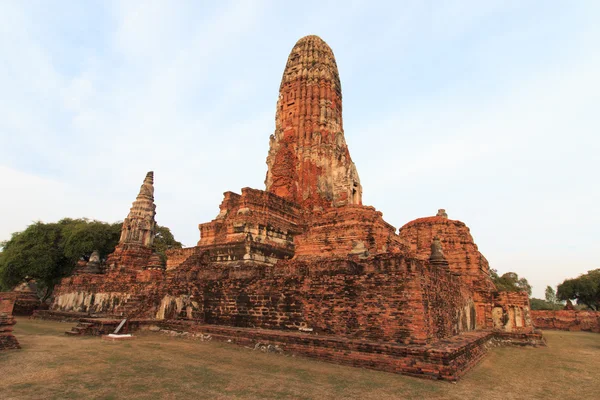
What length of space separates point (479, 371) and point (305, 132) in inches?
605

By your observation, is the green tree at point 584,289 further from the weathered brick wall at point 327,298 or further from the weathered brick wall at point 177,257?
the weathered brick wall at point 177,257

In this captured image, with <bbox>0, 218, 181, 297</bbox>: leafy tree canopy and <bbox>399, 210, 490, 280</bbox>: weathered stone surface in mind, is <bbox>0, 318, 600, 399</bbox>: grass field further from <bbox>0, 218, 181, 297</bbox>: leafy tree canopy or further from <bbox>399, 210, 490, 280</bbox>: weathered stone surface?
<bbox>0, 218, 181, 297</bbox>: leafy tree canopy

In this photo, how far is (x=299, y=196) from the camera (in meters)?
19.8

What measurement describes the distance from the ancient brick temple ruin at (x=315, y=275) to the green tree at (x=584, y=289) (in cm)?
3165

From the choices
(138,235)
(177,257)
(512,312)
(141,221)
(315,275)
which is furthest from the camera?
(141,221)

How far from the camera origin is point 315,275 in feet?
31.7

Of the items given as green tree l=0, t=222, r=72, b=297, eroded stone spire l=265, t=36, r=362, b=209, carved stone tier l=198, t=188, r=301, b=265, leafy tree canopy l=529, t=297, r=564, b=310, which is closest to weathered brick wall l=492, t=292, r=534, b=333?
eroded stone spire l=265, t=36, r=362, b=209

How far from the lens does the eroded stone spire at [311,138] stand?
19875 mm

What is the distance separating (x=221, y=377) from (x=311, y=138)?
1597 centimetres

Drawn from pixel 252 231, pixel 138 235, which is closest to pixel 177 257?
pixel 252 231

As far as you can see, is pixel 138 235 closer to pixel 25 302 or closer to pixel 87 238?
pixel 25 302

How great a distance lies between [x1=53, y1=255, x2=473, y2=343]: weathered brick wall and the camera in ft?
26.8

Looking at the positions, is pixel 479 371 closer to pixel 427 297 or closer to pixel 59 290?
pixel 427 297

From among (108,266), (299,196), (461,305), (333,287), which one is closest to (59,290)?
(108,266)
